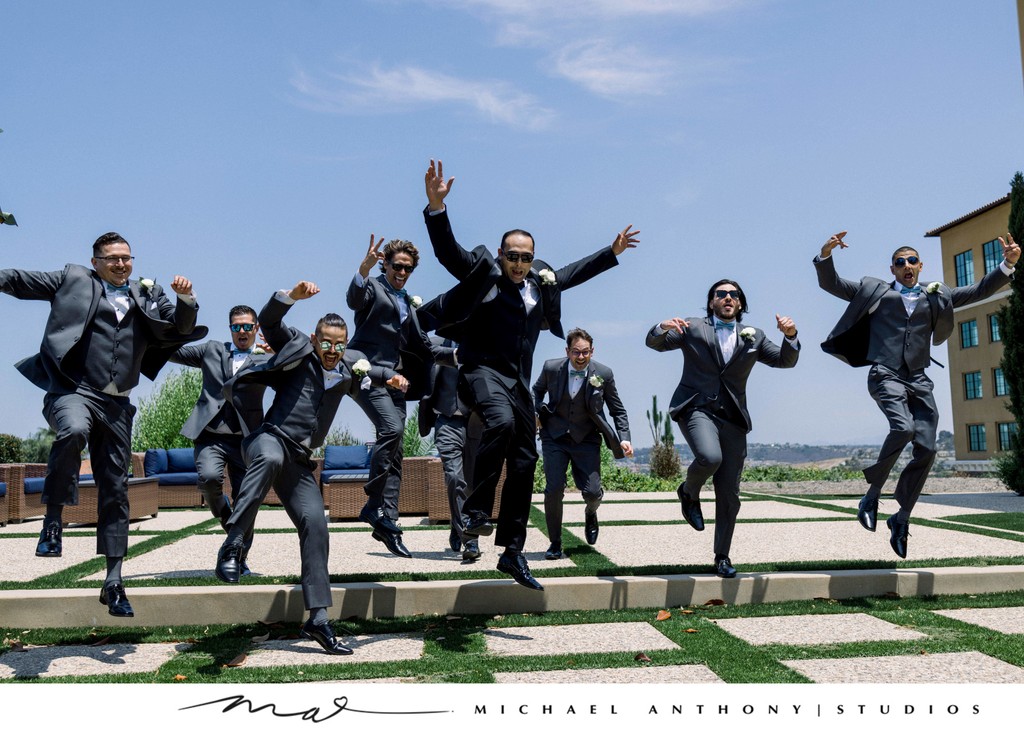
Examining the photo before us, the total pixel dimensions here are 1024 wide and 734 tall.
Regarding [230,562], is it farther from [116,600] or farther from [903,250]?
[903,250]

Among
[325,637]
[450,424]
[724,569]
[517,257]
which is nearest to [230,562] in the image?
[325,637]

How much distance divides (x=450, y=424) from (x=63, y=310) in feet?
13.9

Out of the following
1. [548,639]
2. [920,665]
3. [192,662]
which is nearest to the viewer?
[920,665]

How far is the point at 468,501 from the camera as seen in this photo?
565 cm

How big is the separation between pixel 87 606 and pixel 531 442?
3054 millimetres

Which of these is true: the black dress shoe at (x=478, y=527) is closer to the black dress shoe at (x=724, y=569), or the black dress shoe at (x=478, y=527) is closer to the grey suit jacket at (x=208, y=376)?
the black dress shoe at (x=724, y=569)

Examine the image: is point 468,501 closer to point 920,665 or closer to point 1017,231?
point 920,665

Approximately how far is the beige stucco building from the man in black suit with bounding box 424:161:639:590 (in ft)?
129

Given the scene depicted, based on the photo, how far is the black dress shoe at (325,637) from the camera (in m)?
5.08

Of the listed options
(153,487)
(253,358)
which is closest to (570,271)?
(253,358)

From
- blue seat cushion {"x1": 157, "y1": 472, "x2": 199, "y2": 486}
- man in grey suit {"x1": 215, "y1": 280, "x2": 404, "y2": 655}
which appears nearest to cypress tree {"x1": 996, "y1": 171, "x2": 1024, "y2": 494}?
blue seat cushion {"x1": 157, "y1": 472, "x2": 199, "y2": 486}

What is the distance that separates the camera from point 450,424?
907 cm

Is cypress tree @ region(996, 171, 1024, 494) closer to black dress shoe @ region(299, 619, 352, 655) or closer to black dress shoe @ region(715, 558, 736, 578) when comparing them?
black dress shoe @ region(715, 558, 736, 578)

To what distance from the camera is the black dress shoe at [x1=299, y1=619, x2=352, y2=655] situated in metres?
5.08
